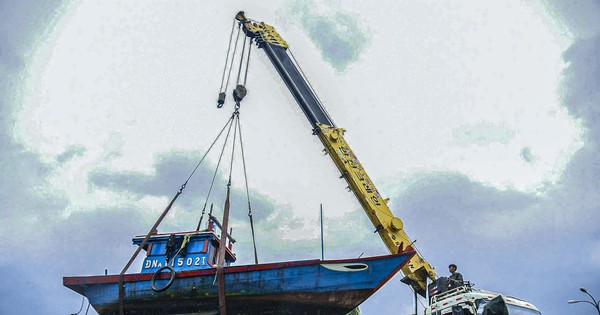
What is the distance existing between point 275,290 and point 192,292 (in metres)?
3.06

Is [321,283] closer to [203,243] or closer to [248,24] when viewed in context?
[203,243]

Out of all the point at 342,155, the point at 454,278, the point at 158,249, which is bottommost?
the point at 454,278

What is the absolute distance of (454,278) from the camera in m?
12.5

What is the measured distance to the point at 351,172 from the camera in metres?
15.3

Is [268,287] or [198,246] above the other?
[198,246]

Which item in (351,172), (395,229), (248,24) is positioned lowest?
(395,229)

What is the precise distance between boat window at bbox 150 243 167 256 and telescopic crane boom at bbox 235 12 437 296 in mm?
7981

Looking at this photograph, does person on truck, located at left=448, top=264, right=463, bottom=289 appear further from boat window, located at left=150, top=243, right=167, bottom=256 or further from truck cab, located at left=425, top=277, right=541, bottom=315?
boat window, located at left=150, top=243, right=167, bottom=256

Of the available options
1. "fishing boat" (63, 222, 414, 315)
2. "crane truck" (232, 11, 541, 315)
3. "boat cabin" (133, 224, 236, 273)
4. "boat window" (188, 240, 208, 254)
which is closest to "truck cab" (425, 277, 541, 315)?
"crane truck" (232, 11, 541, 315)

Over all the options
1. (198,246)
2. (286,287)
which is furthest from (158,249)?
(286,287)

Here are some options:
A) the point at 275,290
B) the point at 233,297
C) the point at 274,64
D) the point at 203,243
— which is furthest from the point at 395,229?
the point at 274,64

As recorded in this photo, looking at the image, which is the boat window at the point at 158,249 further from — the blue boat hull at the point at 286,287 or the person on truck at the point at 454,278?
the person on truck at the point at 454,278

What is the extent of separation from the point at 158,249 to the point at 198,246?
182cm

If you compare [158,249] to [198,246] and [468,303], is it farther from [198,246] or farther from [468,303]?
[468,303]
